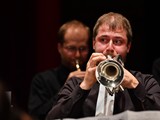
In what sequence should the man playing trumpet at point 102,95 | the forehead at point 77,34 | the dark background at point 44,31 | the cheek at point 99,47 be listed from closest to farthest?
the man playing trumpet at point 102,95, the cheek at point 99,47, the forehead at point 77,34, the dark background at point 44,31

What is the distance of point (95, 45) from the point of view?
111 inches

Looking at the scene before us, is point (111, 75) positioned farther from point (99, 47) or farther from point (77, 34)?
point (77, 34)

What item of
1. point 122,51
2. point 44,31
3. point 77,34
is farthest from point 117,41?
point 44,31

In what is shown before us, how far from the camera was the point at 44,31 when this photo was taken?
4855 millimetres

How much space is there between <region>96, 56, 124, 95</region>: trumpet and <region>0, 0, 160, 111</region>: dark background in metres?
2.07

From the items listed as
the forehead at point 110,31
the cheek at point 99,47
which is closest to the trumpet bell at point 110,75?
the cheek at point 99,47

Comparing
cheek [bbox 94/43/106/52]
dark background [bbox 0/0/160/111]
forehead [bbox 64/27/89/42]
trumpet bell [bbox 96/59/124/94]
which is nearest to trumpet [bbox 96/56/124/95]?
trumpet bell [bbox 96/59/124/94]

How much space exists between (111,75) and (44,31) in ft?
7.83

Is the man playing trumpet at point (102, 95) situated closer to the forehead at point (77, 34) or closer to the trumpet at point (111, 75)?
the trumpet at point (111, 75)

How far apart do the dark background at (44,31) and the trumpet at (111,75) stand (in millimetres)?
2071

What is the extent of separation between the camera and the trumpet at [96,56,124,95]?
99.7 inches

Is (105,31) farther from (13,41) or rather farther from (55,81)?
(13,41)

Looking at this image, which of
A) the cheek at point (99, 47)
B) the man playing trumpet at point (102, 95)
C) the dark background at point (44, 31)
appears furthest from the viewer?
the dark background at point (44, 31)

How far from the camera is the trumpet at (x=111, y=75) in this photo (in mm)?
2531
